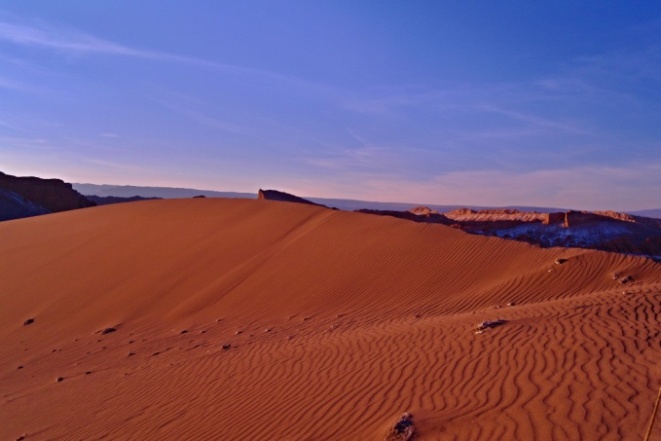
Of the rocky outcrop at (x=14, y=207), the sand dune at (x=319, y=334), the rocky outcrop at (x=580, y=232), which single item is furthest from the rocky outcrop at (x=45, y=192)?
the rocky outcrop at (x=580, y=232)

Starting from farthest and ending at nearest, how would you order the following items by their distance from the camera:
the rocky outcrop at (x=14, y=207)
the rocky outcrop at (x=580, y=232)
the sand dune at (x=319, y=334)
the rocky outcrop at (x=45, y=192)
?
the rocky outcrop at (x=45, y=192) < the rocky outcrop at (x=14, y=207) < the rocky outcrop at (x=580, y=232) < the sand dune at (x=319, y=334)

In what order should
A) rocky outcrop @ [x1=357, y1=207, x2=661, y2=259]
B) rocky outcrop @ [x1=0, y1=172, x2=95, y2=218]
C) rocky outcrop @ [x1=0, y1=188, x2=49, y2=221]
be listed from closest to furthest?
rocky outcrop @ [x1=357, y1=207, x2=661, y2=259] < rocky outcrop @ [x1=0, y1=188, x2=49, y2=221] < rocky outcrop @ [x1=0, y1=172, x2=95, y2=218]

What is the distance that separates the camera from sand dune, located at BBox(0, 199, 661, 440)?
17.2ft

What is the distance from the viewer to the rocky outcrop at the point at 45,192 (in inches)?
1828

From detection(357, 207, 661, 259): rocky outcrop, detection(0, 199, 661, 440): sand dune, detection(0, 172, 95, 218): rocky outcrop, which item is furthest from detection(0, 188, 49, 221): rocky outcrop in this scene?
detection(357, 207, 661, 259): rocky outcrop

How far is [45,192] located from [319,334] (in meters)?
46.7

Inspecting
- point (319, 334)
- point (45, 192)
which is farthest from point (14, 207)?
point (319, 334)

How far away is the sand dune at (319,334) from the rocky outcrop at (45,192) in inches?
1136

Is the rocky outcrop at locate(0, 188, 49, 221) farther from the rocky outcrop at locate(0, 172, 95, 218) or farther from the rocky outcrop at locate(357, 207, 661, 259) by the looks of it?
the rocky outcrop at locate(357, 207, 661, 259)

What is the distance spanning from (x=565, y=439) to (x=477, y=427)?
2.36 feet

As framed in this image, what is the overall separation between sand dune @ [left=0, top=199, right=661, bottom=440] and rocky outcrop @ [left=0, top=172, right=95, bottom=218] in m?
28.8

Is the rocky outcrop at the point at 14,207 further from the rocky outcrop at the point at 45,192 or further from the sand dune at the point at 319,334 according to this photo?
the sand dune at the point at 319,334

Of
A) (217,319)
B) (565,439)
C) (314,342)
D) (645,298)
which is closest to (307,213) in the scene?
(217,319)

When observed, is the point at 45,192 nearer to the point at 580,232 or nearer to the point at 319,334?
the point at 580,232
